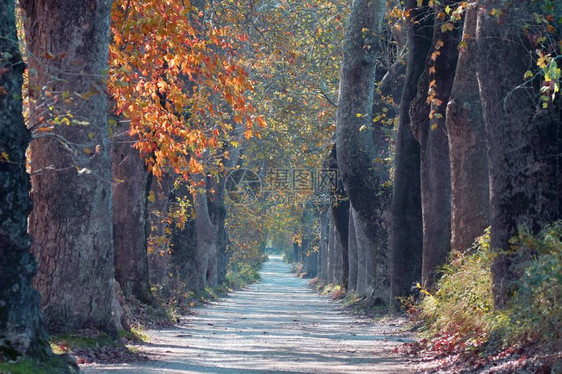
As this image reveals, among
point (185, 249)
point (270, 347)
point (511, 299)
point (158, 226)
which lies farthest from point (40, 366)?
point (185, 249)

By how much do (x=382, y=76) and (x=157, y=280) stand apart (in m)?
10.8

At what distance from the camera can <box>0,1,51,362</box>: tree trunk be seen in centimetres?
849

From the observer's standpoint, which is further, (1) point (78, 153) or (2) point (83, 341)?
(1) point (78, 153)

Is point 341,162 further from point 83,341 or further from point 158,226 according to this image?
point 83,341

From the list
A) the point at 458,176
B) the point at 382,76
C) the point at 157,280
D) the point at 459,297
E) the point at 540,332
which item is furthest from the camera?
the point at 382,76

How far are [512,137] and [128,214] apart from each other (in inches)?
391

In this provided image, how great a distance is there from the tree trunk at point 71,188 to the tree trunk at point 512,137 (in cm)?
508

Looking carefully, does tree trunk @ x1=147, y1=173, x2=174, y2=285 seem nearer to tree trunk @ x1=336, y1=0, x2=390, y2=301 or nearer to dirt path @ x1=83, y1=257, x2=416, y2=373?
dirt path @ x1=83, y1=257, x2=416, y2=373

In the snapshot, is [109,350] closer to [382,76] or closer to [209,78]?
[209,78]

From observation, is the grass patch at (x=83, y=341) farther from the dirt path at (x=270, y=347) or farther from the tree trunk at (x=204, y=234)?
the tree trunk at (x=204, y=234)

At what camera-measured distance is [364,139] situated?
25312 mm

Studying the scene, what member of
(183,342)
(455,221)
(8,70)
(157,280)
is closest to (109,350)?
(183,342)

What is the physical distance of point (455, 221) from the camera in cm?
1562

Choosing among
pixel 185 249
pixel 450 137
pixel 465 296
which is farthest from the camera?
pixel 185 249
